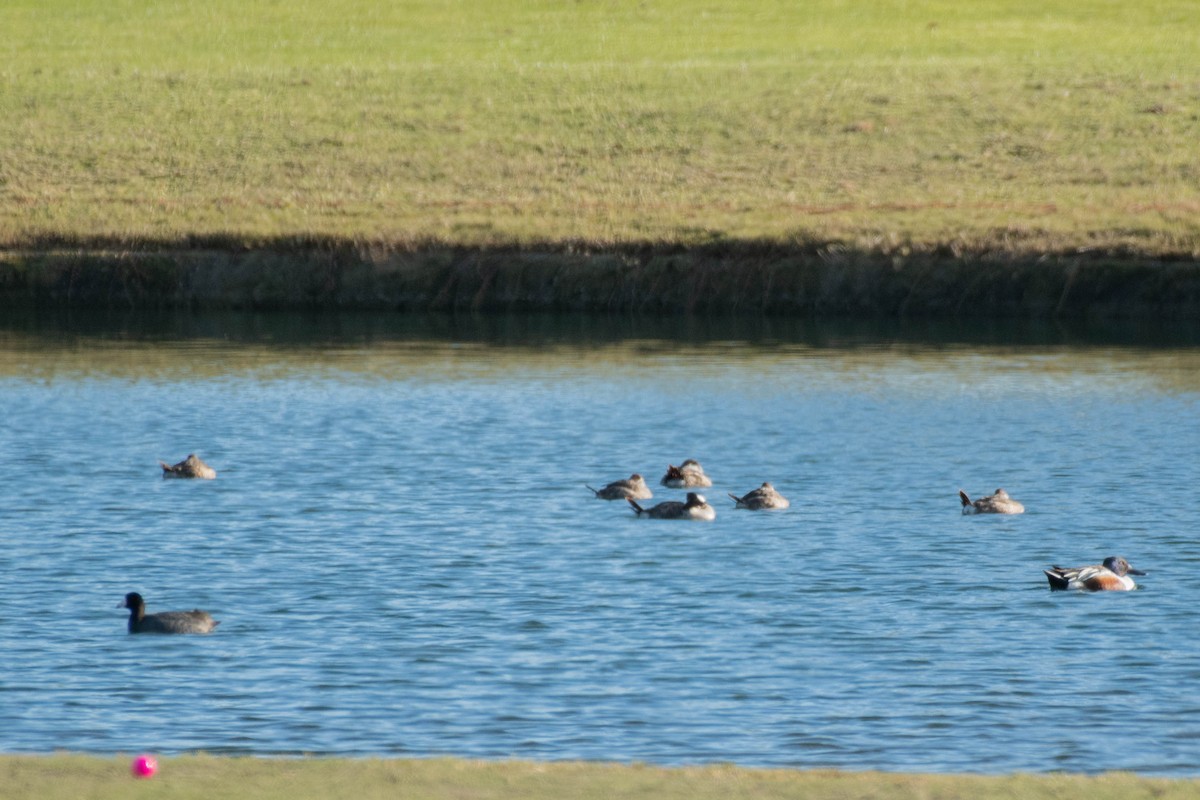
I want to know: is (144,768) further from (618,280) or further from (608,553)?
(618,280)

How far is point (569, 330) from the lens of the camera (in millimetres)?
44031

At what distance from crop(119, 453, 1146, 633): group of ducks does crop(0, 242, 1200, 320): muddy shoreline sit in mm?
19260

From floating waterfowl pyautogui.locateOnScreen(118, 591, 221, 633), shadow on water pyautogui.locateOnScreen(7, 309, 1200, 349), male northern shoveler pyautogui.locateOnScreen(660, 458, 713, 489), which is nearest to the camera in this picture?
floating waterfowl pyautogui.locateOnScreen(118, 591, 221, 633)

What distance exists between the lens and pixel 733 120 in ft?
225

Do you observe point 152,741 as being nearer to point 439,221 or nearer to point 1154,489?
point 1154,489

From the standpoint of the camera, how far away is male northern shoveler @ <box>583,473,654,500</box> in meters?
24.5

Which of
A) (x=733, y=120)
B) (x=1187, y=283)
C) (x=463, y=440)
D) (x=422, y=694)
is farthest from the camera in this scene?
(x=733, y=120)

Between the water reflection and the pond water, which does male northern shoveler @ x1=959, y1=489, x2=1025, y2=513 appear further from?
the water reflection

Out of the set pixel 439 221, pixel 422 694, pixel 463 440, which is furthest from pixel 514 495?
pixel 439 221

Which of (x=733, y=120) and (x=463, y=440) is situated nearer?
(x=463, y=440)

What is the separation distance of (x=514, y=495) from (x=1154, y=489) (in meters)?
7.95

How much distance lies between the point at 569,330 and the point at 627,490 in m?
19.7

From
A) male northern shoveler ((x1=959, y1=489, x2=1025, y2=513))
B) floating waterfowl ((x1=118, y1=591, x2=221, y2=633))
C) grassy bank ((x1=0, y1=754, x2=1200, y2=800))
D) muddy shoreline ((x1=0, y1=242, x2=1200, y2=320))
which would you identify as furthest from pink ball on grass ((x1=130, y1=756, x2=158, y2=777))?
muddy shoreline ((x1=0, y1=242, x2=1200, y2=320))

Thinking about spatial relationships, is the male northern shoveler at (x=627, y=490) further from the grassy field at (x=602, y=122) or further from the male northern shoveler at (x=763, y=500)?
the grassy field at (x=602, y=122)
